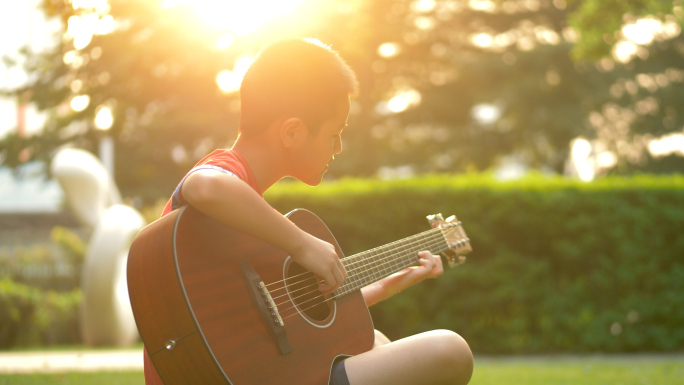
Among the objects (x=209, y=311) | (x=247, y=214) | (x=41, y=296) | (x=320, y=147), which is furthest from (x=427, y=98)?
(x=209, y=311)

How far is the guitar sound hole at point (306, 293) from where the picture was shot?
8.11 feet

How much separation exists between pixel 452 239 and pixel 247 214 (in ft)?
5.14

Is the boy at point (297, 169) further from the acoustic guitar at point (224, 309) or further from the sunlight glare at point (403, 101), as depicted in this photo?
the sunlight glare at point (403, 101)

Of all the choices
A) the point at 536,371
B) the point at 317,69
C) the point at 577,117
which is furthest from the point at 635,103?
the point at 317,69

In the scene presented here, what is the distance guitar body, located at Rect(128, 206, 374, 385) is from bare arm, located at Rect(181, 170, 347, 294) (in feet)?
0.30

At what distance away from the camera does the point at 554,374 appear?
6.07 metres

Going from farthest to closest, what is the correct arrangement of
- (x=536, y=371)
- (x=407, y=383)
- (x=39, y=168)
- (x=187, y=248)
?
(x=39, y=168) → (x=536, y=371) → (x=407, y=383) → (x=187, y=248)

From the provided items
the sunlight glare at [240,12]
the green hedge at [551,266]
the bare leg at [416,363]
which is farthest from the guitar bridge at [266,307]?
the sunlight glare at [240,12]

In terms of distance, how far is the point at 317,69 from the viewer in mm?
2432

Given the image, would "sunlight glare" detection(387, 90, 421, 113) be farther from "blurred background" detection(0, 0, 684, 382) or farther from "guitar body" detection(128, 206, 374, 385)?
"guitar body" detection(128, 206, 374, 385)

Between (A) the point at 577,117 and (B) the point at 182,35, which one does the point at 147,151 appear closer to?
(B) the point at 182,35

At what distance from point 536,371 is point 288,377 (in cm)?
462

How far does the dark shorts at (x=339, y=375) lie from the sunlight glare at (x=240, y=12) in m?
13.6

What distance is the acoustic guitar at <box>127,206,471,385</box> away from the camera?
2.09m
